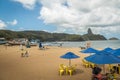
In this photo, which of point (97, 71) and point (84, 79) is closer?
point (97, 71)

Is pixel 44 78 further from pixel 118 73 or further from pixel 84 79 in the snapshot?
pixel 118 73

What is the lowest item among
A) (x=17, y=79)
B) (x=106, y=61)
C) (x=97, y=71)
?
(x=17, y=79)

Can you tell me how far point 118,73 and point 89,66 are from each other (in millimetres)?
3417

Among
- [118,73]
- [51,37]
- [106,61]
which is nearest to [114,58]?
[106,61]

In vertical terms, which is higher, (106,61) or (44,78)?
(106,61)

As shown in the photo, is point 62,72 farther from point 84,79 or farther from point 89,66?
point 89,66

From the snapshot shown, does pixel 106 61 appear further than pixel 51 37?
No

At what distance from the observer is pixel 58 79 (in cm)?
1118

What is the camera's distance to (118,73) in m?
12.2

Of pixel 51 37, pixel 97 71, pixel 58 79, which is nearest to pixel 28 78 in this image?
pixel 58 79

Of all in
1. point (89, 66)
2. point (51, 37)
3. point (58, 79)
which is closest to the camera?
point (58, 79)

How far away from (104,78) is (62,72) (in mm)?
3949

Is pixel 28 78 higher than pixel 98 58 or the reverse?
the reverse

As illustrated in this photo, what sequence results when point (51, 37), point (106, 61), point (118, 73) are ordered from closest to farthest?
point (106, 61)
point (118, 73)
point (51, 37)
